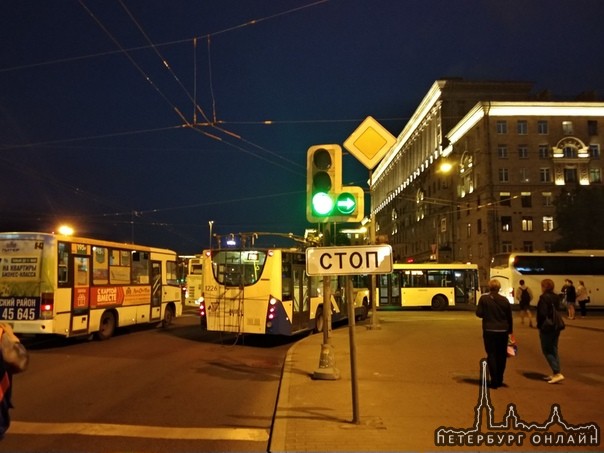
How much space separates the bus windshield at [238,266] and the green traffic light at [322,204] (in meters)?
7.49

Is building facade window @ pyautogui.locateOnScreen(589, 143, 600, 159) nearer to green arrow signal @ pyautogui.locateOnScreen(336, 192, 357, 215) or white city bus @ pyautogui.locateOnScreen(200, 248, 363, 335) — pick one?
white city bus @ pyautogui.locateOnScreen(200, 248, 363, 335)

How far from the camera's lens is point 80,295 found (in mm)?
14547

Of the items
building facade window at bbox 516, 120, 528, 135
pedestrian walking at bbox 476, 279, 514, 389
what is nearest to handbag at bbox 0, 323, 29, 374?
pedestrian walking at bbox 476, 279, 514, 389

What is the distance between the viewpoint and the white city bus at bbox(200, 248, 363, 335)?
1501cm

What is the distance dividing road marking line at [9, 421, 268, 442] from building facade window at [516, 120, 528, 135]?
6524 centimetres

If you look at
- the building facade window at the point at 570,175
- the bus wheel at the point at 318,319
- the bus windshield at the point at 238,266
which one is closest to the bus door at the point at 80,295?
the bus windshield at the point at 238,266

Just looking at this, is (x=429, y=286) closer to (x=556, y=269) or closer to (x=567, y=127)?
(x=556, y=269)

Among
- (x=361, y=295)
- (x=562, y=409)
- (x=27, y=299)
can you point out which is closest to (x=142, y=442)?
(x=562, y=409)

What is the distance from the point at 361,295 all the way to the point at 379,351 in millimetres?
11184

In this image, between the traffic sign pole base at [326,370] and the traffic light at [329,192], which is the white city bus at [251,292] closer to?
the traffic sign pole base at [326,370]

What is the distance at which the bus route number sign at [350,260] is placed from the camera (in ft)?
21.2

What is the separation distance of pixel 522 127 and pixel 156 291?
5715 centimetres

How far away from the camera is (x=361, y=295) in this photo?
23.9 metres

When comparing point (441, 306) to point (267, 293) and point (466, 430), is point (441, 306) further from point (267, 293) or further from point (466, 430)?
point (466, 430)
